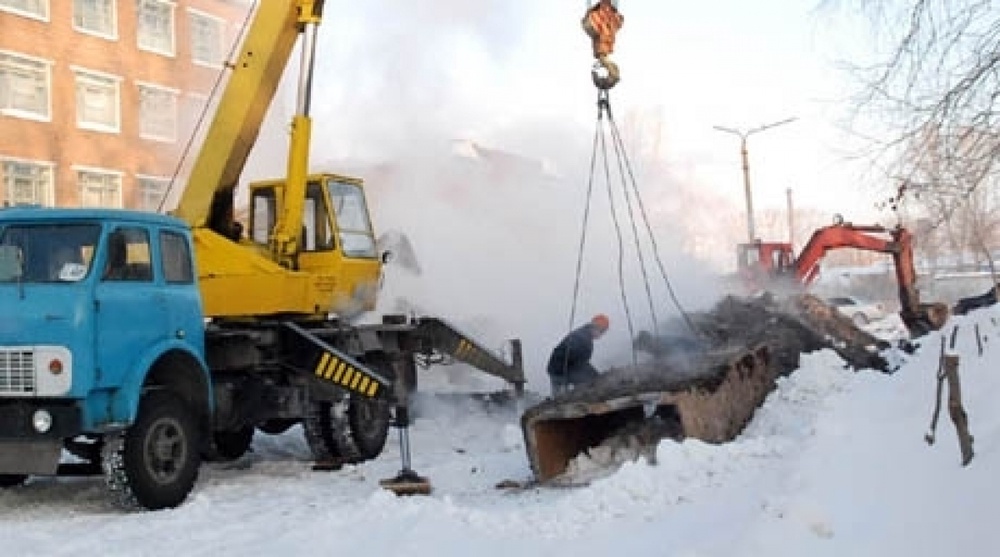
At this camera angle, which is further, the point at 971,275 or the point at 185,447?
the point at 971,275

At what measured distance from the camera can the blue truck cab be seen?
838 cm

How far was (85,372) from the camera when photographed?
8414mm

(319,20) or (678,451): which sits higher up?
(319,20)

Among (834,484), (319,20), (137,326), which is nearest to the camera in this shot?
(834,484)

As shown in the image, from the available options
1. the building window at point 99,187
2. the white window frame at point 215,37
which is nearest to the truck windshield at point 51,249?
the building window at point 99,187

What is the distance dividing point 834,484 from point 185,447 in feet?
16.1

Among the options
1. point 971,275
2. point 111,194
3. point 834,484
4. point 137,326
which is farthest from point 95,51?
point 834,484

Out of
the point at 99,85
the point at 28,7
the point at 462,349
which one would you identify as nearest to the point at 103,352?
the point at 462,349

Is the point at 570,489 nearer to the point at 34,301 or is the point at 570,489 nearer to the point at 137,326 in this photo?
the point at 137,326

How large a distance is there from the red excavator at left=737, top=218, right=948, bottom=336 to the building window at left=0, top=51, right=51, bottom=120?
21.3m

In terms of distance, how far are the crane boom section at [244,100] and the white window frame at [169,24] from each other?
3031 cm

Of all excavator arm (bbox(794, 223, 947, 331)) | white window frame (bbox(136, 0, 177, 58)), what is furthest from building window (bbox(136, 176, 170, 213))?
excavator arm (bbox(794, 223, 947, 331))

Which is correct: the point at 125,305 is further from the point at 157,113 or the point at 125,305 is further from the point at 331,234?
the point at 157,113

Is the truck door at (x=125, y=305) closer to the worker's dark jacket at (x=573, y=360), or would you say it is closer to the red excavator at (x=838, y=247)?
the worker's dark jacket at (x=573, y=360)
